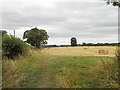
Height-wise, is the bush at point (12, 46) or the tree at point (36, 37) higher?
the tree at point (36, 37)

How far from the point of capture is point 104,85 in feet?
18.8

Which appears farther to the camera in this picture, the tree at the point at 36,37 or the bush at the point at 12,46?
the tree at the point at 36,37

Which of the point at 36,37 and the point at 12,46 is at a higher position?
the point at 36,37

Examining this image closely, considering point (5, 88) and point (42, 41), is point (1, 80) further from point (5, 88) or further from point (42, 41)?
point (42, 41)

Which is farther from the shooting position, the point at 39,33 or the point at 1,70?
the point at 39,33

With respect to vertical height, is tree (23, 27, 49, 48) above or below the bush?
above

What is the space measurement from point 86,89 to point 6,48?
10696 millimetres

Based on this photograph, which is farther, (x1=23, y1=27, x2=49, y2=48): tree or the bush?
(x1=23, y1=27, x2=49, y2=48): tree

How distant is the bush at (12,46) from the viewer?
13.4 metres

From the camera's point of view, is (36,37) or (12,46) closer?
(12,46)

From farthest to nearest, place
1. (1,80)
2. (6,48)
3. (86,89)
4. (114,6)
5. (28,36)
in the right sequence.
A: (28,36) < (6,48) < (114,6) < (86,89) < (1,80)

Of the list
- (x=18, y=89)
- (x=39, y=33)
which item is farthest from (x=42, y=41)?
(x=18, y=89)

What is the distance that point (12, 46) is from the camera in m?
13.4

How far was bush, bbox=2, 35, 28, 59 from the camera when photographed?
13406mm
